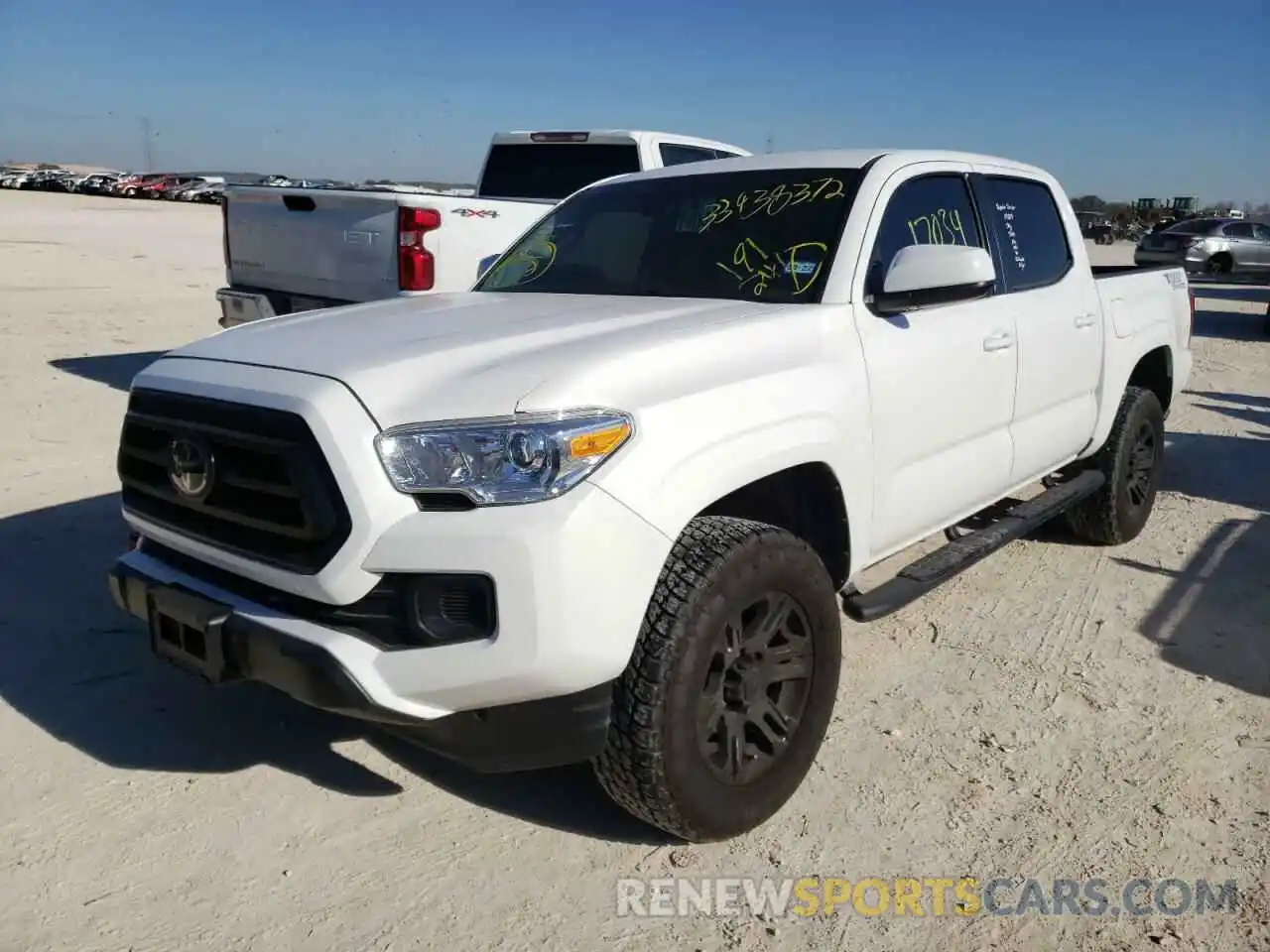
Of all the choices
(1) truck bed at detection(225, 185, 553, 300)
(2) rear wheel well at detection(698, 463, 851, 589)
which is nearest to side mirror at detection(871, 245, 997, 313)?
(2) rear wheel well at detection(698, 463, 851, 589)

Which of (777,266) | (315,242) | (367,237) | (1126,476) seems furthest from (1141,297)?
(315,242)

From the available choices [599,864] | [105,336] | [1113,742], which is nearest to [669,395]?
[599,864]

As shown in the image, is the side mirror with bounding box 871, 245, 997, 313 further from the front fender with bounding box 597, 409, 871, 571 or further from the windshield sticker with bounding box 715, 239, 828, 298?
the front fender with bounding box 597, 409, 871, 571

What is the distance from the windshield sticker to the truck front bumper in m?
1.56

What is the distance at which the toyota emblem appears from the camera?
2705mm

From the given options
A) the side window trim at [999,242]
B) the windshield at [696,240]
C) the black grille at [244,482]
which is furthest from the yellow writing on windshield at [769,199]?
the black grille at [244,482]

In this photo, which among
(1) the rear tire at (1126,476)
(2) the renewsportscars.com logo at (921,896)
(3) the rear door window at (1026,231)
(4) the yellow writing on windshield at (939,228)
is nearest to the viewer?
(2) the renewsportscars.com logo at (921,896)

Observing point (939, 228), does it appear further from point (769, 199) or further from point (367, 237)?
point (367, 237)

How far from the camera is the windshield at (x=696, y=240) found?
3.47 meters

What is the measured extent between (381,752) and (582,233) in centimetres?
212

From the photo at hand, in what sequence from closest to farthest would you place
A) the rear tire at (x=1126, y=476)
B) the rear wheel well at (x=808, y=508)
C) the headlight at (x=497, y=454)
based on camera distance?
the headlight at (x=497, y=454) → the rear wheel well at (x=808, y=508) → the rear tire at (x=1126, y=476)

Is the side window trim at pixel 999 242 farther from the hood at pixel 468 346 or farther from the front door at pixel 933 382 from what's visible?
the hood at pixel 468 346

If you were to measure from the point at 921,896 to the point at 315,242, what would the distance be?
610cm

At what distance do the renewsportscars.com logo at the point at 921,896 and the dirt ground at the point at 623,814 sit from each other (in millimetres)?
37
